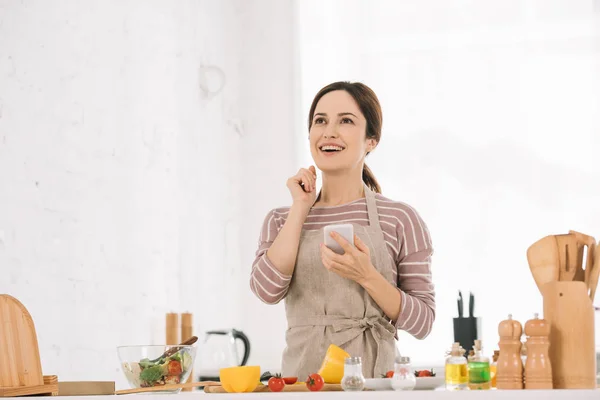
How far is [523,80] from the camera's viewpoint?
3.96 m

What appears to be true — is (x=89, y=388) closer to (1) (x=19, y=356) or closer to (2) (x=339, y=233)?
(1) (x=19, y=356)

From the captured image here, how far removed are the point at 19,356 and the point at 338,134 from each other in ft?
3.01

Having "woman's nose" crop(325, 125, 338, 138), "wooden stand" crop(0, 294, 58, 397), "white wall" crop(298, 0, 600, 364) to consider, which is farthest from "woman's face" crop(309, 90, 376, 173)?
"white wall" crop(298, 0, 600, 364)

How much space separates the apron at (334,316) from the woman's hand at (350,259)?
20 cm

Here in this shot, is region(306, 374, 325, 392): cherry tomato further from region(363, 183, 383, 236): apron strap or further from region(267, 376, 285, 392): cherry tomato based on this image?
region(363, 183, 383, 236): apron strap

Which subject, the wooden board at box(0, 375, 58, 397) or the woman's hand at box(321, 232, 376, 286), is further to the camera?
the woman's hand at box(321, 232, 376, 286)

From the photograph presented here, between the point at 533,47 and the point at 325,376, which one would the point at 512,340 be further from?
the point at 533,47

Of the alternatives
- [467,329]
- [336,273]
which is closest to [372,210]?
[336,273]

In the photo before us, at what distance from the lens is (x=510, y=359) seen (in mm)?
1227

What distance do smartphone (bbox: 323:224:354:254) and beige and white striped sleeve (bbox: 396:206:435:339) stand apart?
219 mm

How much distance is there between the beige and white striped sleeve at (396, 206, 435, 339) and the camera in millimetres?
1821

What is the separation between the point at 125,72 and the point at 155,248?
0.72 metres

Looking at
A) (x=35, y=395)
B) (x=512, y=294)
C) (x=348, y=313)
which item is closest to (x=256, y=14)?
(x=512, y=294)

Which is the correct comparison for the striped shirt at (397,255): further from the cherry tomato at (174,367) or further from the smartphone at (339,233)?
the cherry tomato at (174,367)
